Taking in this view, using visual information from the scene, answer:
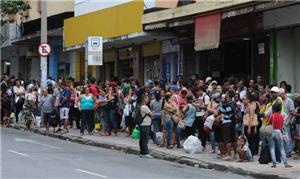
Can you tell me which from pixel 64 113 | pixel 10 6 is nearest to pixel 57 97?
pixel 64 113

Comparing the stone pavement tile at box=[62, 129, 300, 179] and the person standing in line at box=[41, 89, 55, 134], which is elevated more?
the person standing in line at box=[41, 89, 55, 134]

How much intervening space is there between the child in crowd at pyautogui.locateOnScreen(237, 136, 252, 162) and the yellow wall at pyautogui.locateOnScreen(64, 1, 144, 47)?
1042 centimetres

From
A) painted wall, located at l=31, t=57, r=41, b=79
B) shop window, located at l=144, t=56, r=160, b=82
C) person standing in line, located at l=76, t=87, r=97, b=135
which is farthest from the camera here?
painted wall, located at l=31, t=57, r=41, b=79

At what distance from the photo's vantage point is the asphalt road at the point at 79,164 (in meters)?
12.8

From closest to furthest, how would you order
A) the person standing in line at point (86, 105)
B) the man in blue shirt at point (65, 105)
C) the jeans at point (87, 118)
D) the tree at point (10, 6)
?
the person standing in line at point (86, 105) < the jeans at point (87, 118) < the man in blue shirt at point (65, 105) < the tree at point (10, 6)

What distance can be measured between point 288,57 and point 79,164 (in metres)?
8.76

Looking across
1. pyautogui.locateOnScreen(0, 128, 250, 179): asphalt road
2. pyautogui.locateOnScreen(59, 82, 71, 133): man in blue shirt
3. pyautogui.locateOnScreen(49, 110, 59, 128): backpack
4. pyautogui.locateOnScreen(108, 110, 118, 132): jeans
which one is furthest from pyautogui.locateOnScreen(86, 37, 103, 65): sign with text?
pyautogui.locateOnScreen(0, 128, 250, 179): asphalt road

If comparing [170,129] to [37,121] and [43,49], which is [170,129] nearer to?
[37,121]

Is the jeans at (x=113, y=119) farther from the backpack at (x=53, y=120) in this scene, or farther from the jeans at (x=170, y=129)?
the jeans at (x=170, y=129)

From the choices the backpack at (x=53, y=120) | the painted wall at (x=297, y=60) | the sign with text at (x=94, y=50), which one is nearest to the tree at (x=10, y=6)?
the backpack at (x=53, y=120)

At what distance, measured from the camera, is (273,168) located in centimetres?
1434

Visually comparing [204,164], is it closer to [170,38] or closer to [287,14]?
[287,14]

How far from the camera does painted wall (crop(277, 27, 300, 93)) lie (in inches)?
791

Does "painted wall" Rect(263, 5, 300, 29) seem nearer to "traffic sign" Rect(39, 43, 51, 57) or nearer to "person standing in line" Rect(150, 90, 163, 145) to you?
"person standing in line" Rect(150, 90, 163, 145)
